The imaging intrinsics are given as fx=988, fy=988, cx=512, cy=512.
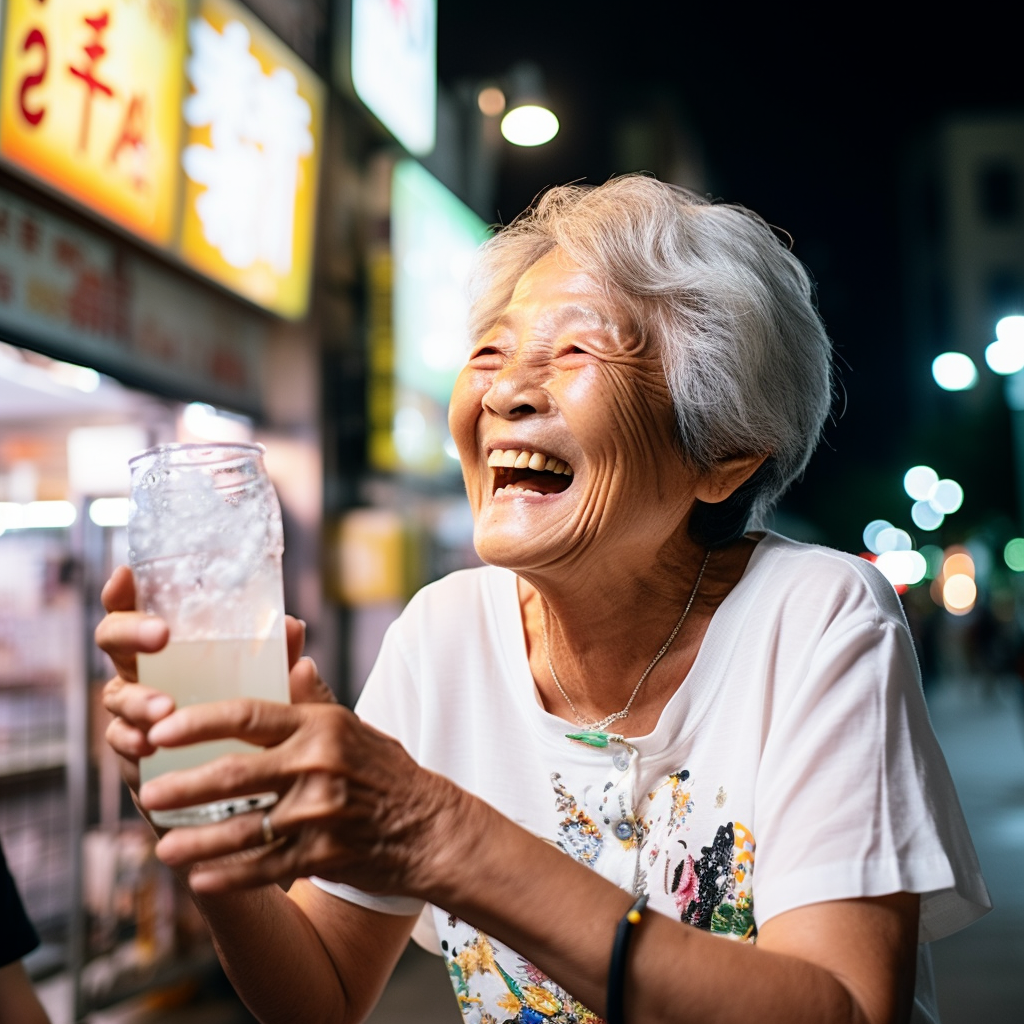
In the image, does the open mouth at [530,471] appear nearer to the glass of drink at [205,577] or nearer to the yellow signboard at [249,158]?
the glass of drink at [205,577]

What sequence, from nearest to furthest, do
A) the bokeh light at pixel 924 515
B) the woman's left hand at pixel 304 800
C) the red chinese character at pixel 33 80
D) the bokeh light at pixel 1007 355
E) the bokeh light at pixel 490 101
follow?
the woman's left hand at pixel 304 800, the red chinese character at pixel 33 80, the bokeh light at pixel 490 101, the bokeh light at pixel 1007 355, the bokeh light at pixel 924 515

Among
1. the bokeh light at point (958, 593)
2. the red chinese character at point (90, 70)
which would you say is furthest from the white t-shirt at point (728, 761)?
the bokeh light at point (958, 593)

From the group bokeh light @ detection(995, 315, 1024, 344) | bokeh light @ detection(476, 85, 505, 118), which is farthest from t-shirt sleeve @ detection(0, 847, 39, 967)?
bokeh light @ detection(995, 315, 1024, 344)

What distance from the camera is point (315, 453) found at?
6062mm

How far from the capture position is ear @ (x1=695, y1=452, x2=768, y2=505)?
176 cm

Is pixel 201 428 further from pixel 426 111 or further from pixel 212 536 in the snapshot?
pixel 212 536

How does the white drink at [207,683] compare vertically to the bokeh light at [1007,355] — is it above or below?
below

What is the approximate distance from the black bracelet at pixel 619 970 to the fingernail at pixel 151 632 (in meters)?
0.56

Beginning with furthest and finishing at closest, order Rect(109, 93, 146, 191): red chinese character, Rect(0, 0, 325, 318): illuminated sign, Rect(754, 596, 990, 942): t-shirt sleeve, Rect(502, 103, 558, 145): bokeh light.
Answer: Rect(502, 103, 558, 145): bokeh light, Rect(109, 93, 146, 191): red chinese character, Rect(0, 0, 325, 318): illuminated sign, Rect(754, 596, 990, 942): t-shirt sleeve

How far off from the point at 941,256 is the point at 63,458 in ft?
161

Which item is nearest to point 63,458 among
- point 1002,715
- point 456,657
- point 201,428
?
point 201,428

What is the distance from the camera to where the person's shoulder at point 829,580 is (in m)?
1.47

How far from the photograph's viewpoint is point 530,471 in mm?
1702

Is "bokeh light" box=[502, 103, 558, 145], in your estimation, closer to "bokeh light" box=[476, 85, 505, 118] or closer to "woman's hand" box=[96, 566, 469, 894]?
"bokeh light" box=[476, 85, 505, 118]
